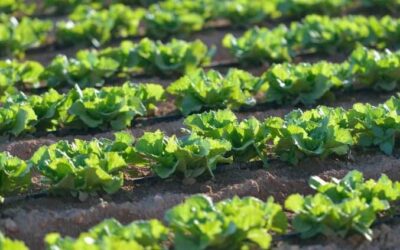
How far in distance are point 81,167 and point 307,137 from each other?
67.2 inches

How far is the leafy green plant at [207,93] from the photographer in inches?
306

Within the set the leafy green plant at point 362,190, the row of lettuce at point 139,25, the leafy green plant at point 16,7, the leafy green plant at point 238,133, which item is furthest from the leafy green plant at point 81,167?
the leafy green plant at point 16,7

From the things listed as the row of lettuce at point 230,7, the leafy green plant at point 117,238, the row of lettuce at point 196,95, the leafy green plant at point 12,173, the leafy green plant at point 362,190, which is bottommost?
the row of lettuce at point 230,7

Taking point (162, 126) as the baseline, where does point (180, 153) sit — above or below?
above

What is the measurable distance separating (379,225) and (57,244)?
218 cm

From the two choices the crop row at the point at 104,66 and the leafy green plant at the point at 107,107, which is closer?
the leafy green plant at the point at 107,107

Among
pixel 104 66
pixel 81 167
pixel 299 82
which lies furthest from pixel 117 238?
pixel 104 66

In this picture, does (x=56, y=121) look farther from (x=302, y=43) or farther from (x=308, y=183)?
(x=302, y=43)

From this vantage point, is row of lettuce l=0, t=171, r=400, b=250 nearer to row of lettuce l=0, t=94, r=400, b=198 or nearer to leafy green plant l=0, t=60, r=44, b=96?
row of lettuce l=0, t=94, r=400, b=198

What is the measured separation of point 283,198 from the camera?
6.22 metres

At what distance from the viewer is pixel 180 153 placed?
243 inches

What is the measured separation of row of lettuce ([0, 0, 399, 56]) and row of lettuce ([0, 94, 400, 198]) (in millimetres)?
2844

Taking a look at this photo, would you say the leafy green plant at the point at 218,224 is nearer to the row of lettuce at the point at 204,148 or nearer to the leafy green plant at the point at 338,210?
the leafy green plant at the point at 338,210

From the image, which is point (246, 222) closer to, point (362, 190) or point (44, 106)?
point (362, 190)
